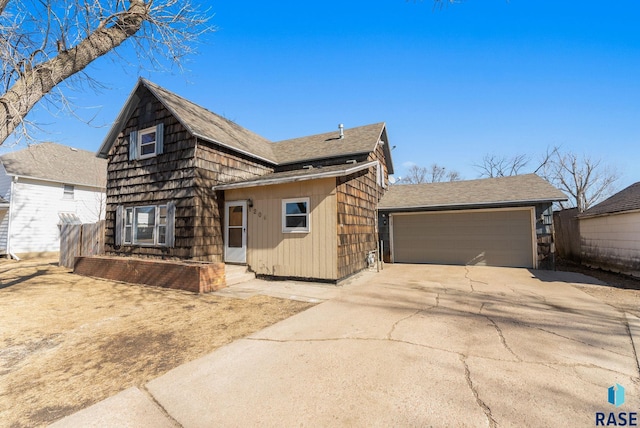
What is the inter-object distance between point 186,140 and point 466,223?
39.9ft

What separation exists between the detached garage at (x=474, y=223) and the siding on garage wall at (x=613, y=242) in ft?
6.57

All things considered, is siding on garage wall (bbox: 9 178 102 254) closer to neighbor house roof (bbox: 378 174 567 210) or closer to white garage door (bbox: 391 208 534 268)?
neighbor house roof (bbox: 378 174 567 210)

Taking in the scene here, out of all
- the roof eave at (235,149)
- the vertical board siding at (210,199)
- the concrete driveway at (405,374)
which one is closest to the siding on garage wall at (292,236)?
the vertical board siding at (210,199)

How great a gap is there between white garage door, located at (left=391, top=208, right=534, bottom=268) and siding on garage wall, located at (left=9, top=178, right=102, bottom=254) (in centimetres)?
1962

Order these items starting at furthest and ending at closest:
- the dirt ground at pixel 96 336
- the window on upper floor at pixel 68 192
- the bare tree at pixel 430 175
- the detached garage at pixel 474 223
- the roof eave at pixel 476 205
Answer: the bare tree at pixel 430 175
the window on upper floor at pixel 68 192
the detached garage at pixel 474 223
the roof eave at pixel 476 205
the dirt ground at pixel 96 336

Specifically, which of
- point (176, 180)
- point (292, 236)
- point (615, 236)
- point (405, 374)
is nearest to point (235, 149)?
point (176, 180)

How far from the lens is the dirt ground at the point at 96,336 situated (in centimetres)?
302

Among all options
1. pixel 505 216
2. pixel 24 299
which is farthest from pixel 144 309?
pixel 505 216

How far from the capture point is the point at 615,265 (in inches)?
420

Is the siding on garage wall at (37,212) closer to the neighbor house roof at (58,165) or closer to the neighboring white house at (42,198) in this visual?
the neighboring white house at (42,198)

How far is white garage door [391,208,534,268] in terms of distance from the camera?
12125 mm

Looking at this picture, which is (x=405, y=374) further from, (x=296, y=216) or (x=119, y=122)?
(x=119, y=122)

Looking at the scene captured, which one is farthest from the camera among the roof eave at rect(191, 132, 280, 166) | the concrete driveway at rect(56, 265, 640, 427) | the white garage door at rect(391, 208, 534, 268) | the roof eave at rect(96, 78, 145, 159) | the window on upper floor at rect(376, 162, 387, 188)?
the window on upper floor at rect(376, 162, 387, 188)

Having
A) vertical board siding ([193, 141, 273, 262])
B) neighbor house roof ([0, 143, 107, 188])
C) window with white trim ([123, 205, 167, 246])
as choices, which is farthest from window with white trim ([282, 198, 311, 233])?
neighbor house roof ([0, 143, 107, 188])
